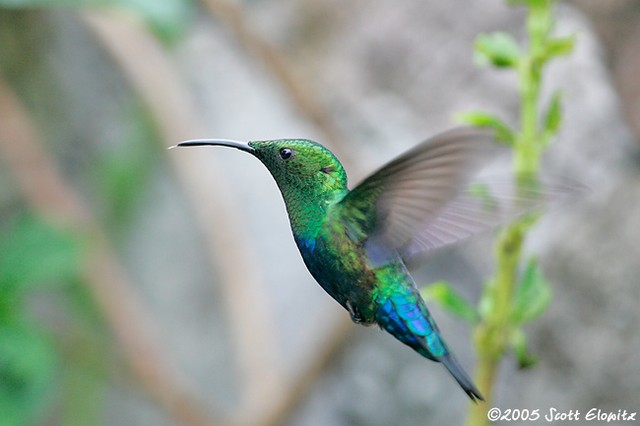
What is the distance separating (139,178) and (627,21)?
5.09ft

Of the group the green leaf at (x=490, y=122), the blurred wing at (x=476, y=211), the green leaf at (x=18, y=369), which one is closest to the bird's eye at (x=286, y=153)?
the blurred wing at (x=476, y=211)

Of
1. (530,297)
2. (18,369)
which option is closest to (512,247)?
(530,297)

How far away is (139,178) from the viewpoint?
2.68 m

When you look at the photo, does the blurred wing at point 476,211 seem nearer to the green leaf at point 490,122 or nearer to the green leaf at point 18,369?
the green leaf at point 490,122

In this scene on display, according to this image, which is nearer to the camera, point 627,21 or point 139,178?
point 627,21

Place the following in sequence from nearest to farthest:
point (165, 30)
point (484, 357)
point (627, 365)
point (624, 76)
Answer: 1. point (484, 357)
2. point (165, 30)
3. point (627, 365)
4. point (624, 76)

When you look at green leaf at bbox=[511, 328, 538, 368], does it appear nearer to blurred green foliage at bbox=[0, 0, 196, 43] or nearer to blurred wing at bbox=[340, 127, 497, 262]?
blurred wing at bbox=[340, 127, 497, 262]

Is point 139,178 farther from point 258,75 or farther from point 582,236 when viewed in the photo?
point 582,236

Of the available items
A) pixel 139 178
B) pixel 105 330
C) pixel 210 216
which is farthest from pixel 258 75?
pixel 105 330

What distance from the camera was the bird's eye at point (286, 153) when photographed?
0.63 meters

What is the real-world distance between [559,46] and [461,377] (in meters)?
0.47

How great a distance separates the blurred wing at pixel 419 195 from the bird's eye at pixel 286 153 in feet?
0.22

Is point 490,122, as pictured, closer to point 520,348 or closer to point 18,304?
point 520,348

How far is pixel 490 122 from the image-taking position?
3.43 ft
